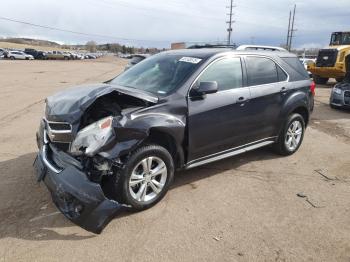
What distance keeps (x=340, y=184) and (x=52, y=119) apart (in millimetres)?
4056

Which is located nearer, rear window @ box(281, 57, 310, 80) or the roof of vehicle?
the roof of vehicle

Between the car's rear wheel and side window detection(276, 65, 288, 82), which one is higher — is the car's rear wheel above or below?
below

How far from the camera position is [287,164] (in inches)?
225

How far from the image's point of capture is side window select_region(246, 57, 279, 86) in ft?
17.2

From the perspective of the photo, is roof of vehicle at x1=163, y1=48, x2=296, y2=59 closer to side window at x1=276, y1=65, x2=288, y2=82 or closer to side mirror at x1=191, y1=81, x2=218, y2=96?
side window at x1=276, y1=65, x2=288, y2=82

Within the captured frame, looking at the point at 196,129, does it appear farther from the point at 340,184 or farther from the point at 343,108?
the point at 343,108

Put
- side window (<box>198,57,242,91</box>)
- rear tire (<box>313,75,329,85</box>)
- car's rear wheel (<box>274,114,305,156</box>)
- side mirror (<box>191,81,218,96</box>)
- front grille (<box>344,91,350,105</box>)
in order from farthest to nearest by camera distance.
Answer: rear tire (<box>313,75,329,85</box>)
front grille (<box>344,91,350,105</box>)
car's rear wheel (<box>274,114,305,156</box>)
side window (<box>198,57,242,91</box>)
side mirror (<box>191,81,218,96</box>)

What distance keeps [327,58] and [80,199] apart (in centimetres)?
1982

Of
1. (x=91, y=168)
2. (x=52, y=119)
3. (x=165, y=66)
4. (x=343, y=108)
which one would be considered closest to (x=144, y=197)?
(x=91, y=168)

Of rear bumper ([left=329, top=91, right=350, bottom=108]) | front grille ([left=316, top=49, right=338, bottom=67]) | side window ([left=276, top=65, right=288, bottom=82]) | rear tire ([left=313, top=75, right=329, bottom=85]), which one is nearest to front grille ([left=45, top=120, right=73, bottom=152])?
side window ([left=276, top=65, right=288, bottom=82])

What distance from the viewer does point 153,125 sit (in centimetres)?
389

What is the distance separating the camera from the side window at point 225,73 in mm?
4664

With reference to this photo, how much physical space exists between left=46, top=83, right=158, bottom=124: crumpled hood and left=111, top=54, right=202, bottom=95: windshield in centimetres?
36

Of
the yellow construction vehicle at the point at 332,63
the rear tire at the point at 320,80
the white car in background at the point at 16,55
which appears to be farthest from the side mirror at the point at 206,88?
the white car in background at the point at 16,55
